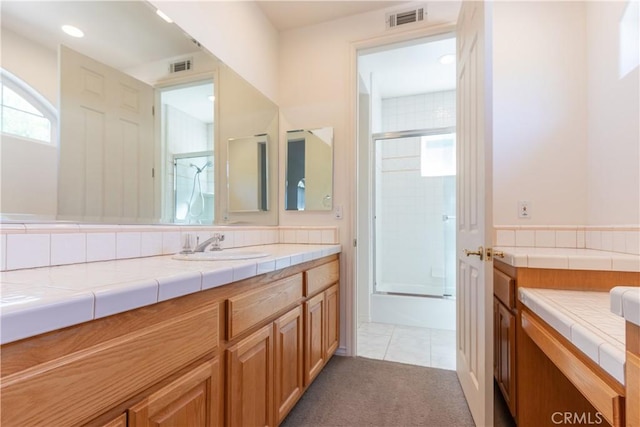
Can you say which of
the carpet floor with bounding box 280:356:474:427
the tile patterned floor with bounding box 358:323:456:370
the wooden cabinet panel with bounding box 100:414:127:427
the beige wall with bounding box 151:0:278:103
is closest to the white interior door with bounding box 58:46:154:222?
the beige wall with bounding box 151:0:278:103

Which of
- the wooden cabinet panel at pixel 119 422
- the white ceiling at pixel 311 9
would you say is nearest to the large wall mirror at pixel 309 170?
the white ceiling at pixel 311 9

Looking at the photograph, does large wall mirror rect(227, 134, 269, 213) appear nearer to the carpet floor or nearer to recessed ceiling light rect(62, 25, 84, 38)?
recessed ceiling light rect(62, 25, 84, 38)

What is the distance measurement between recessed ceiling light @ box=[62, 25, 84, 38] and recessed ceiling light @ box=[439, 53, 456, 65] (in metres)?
2.84

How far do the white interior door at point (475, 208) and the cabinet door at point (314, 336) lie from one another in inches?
32.0

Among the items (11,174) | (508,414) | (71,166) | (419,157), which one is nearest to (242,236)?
(71,166)

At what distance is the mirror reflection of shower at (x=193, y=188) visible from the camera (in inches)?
60.8

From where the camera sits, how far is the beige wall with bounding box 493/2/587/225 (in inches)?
74.8

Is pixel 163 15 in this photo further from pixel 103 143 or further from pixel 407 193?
pixel 407 193

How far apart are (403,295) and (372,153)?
5.11ft

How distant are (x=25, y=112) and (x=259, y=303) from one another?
0.96m

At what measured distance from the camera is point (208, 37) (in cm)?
173

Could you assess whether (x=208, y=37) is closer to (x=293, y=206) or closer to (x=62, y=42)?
(x=62, y=42)

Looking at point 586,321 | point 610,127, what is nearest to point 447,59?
point 610,127

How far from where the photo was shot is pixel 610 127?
1.65 metres
